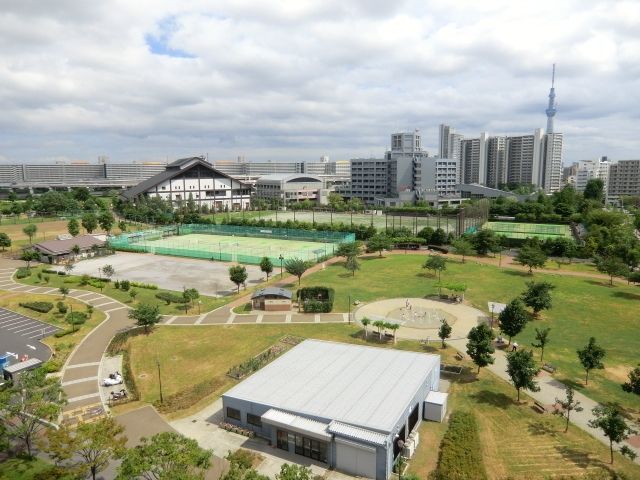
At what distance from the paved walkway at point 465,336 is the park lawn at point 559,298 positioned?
109cm

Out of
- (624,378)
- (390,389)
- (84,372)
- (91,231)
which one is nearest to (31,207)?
(91,231)

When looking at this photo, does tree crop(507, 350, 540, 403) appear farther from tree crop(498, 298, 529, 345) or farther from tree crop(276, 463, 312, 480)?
tree crop(276, 463, 312, 480)

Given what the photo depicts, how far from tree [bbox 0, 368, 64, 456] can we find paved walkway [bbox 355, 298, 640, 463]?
22.2 m

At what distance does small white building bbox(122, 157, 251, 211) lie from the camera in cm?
11031

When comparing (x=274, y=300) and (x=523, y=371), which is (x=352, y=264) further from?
(x=523, y=371)

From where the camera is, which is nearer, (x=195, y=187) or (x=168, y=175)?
(x=168, y=175)

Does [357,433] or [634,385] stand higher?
[634,385]

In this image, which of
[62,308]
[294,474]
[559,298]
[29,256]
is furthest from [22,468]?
[29,256]

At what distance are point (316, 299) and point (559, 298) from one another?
22.0m

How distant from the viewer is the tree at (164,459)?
13.6m

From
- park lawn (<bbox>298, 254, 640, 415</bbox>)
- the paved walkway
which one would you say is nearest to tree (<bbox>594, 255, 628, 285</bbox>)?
park lawn (<bbox>298, 254, 640, 415</bbox>)

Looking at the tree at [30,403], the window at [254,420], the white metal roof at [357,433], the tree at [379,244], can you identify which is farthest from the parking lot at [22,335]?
the tree at [379,244]

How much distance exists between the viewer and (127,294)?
43.9 meters

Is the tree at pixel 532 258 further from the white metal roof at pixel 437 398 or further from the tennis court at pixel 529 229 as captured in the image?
the tennis court at pixel 529 229
